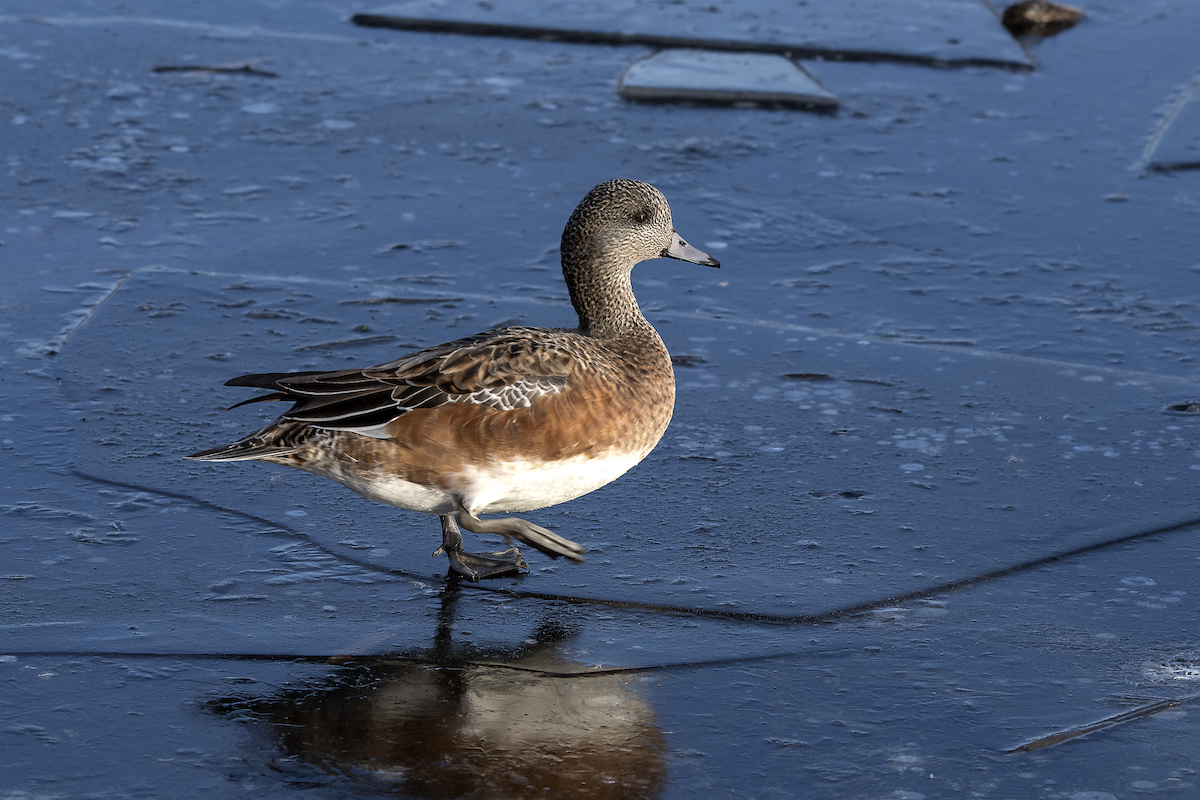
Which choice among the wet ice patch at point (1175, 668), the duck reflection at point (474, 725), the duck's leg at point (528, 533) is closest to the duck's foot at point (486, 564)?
the duck's leg at point (528, 533)

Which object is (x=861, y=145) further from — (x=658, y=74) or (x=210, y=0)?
(x=210, y=0)

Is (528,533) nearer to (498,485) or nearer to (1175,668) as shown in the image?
A: (498,485)

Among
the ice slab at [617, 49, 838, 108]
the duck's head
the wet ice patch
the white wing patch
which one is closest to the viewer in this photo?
the wet ice patch

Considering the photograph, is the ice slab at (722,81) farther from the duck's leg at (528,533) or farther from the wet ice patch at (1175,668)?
the wet ice patch at (1175,668)

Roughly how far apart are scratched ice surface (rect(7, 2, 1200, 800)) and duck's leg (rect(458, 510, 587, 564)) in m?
0.13

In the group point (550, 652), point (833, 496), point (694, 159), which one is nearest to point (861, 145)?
point (694, 159)

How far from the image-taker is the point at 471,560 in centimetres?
434

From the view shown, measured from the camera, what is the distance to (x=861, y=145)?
318 inches

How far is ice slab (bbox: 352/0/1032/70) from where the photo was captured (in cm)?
945

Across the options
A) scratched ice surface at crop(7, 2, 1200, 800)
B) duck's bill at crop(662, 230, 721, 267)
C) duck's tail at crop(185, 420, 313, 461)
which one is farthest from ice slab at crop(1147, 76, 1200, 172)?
duck's tail at crop(185, 420, 313, 461)

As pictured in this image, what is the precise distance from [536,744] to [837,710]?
0.77 metres

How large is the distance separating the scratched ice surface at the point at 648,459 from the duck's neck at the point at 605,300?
56 cm

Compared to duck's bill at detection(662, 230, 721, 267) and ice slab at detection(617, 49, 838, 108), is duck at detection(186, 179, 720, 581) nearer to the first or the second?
duck's bill at detection(662, 230, 721, 267)

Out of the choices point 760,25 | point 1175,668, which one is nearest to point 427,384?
point 1175,668
